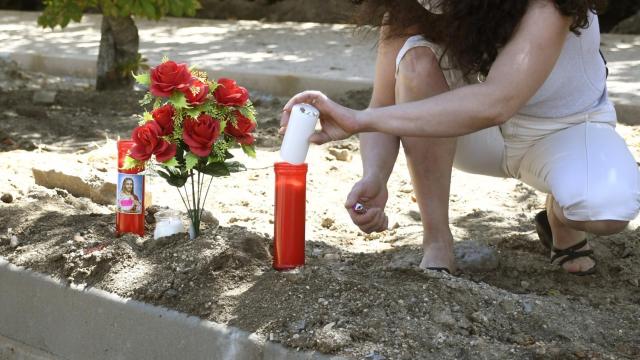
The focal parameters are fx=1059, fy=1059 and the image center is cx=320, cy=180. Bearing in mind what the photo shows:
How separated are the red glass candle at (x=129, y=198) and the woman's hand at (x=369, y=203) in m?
0.67

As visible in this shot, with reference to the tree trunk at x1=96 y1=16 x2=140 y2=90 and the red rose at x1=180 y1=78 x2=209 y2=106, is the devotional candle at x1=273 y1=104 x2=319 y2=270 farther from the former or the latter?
the tree trunk at x1=96 y1=16 x2=140 y2=90

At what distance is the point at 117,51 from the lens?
6602 millimetres

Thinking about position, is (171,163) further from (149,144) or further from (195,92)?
(195,92)

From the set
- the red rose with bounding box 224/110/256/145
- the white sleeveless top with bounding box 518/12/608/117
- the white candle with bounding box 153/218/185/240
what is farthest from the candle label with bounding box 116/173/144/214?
the white sleeveless top with bounding box 518/12/608/117

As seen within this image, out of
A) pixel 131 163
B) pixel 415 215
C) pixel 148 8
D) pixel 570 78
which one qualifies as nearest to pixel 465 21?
pixel 570 78

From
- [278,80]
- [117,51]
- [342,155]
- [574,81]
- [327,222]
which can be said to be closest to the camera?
[574,81]

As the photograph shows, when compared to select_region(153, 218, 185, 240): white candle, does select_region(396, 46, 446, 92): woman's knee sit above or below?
above

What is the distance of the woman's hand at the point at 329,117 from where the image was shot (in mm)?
2863

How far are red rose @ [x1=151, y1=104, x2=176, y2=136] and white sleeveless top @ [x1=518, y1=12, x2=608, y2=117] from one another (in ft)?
3.61

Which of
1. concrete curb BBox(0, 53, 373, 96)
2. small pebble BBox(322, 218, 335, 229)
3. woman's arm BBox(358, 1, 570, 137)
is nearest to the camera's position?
woman's arm BBox(358, 1, 570, 137)

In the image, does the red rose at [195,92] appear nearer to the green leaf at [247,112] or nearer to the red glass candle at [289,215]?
the green leaf at [247,112]

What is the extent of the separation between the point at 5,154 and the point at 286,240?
2.40m

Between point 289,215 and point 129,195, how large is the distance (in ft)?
2.13

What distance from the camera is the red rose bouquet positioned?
3076 mm
